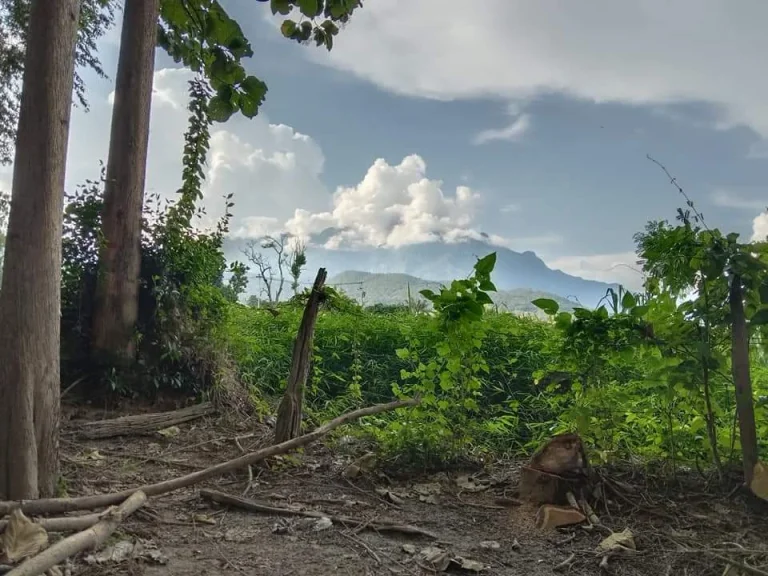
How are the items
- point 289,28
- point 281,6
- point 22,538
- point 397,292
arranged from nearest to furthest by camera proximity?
point 22,538 < point 281,6 < point 289,28 < point 397,292

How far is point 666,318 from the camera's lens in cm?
222

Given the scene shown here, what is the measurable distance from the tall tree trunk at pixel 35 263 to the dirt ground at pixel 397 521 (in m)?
0.44

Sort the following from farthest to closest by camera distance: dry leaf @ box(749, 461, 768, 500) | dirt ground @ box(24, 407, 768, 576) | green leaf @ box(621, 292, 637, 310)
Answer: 1. green leaf @ box(621, 292, 637, 310)
2. dry leaf @ box(749, 461, 768, 500)
3. dirt ground @ box(24, 407, 768, 576)

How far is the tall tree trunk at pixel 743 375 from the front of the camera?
212 centimetres

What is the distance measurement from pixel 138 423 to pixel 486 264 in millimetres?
2467

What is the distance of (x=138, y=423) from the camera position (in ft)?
11.4

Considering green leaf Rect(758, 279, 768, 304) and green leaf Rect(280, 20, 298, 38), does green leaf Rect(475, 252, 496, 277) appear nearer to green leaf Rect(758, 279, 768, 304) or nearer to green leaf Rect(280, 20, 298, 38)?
green leaf Rect(758, 279, 768, 304)

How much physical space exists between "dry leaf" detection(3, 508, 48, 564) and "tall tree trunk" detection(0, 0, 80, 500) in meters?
0.40

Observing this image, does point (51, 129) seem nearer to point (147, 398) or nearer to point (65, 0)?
point (65, 0)

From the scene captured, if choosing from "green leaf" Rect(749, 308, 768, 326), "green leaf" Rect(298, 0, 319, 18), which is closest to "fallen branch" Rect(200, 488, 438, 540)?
"green leaf" Rect(749, 308, 768, 326)

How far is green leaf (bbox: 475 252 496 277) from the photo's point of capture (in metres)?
2.40

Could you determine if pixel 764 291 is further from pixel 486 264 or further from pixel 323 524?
pixel 323 524

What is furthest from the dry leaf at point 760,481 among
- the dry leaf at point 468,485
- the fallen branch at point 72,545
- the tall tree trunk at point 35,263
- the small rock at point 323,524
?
the tall tree trunk at point 35,263

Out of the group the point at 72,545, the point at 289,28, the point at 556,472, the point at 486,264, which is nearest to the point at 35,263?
the point at 72,545
